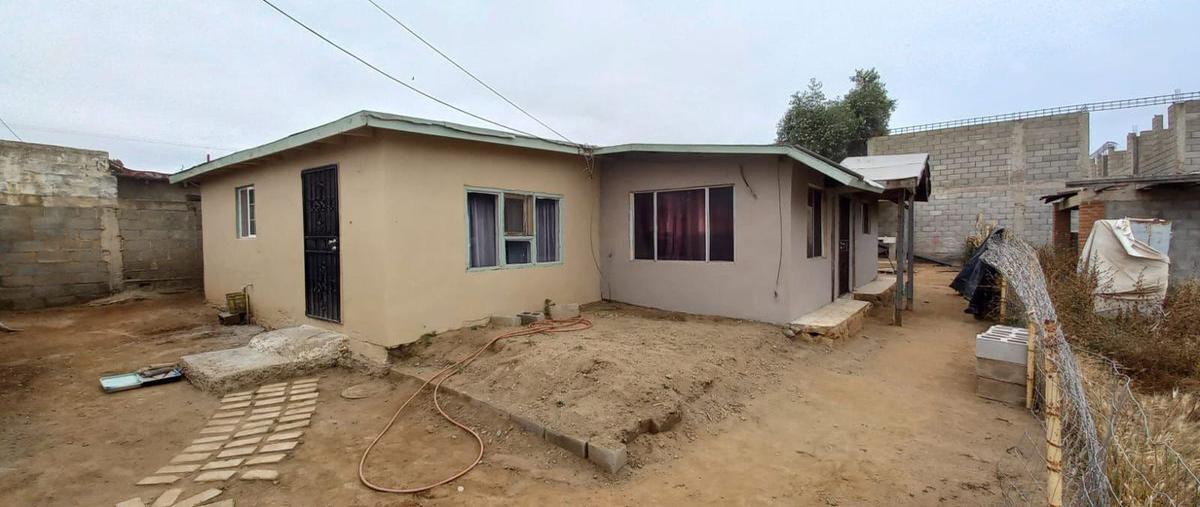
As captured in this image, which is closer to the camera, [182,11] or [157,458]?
[157,458]

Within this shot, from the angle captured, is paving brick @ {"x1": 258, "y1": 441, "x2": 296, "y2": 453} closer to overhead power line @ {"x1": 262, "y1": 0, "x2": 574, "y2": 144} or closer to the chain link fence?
overhead power line @ {"x1": 262, "y1": 0, "x2": 574, "y2": 144}

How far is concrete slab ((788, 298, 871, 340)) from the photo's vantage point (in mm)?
6879

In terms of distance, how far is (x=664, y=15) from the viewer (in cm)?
1109

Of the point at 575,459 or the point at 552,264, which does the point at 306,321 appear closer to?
the point at 552,264

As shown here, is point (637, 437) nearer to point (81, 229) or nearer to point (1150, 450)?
point (1150, 450)

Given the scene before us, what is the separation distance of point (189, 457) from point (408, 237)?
2809 mm

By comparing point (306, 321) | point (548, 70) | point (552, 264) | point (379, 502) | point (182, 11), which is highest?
point (548, 70)

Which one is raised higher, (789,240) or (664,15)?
(664,15)

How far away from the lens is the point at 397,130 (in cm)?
541

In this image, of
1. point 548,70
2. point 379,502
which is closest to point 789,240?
point 379,502

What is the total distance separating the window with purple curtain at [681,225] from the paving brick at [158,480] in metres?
6.22

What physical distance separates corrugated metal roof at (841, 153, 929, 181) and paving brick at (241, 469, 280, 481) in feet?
32.1

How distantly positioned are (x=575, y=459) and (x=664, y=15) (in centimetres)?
1026

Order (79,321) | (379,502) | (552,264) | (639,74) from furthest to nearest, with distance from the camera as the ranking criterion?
1. (639,74)
2. (79,321)
3. (552,264)
4. (379,502)
